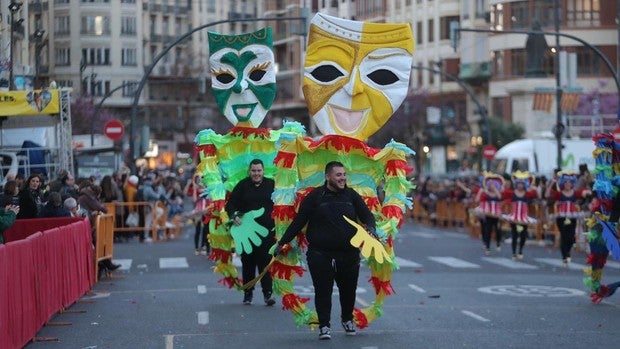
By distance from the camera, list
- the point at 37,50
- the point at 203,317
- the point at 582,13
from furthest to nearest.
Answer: the point at 582,13 → the point at 37,50 → the point at 203,317

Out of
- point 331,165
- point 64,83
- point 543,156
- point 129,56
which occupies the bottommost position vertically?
point 543,156

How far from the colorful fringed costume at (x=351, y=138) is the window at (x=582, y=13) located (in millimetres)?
58724

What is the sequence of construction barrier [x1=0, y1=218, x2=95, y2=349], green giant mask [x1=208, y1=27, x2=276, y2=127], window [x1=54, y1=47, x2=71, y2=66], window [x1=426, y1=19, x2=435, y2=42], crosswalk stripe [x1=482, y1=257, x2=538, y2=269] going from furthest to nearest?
1. window [x1=426, y1=19, x2=435, y2=42]
2. window [x1=54, y1=47, x2=71, y2=66]
3. crosswalk stripe [x1=482, y1=257, x2=538, y2=269]
4. green giant mask [x1=208, y1=27, x2=276, y2=127]
5. construction barrier [x1=0, y1=218, x2=95, y2=349]

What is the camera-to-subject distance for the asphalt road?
1523 centimetres

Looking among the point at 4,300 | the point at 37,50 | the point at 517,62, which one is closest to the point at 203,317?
the point at 4,300

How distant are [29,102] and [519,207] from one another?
9802 millimetres

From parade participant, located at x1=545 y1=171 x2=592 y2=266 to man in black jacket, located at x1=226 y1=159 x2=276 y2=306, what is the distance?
10.6 metres

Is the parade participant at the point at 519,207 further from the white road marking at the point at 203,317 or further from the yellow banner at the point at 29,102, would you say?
the white road marking at the point at 203,317

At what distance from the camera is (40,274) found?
16.2m

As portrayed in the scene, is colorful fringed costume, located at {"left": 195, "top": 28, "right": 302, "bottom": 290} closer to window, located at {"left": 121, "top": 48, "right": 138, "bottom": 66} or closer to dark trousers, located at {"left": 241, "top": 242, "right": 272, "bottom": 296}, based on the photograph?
dark trousers, located at {"left": 241, "top": 242, "right": 272, "bottom": 296}

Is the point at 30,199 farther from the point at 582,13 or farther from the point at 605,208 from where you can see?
the point at 582,13

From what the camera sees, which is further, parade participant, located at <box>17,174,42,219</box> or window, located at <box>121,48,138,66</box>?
window, located at <box>121,48,138,66</box>

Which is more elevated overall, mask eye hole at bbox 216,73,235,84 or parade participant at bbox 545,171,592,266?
mask eye hole at bbox 216,73,235,84

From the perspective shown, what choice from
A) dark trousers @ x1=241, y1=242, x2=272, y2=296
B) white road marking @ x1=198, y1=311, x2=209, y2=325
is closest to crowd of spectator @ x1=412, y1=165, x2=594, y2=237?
dark trousers @ x1=241, y1=242, x2=272, y2=296
